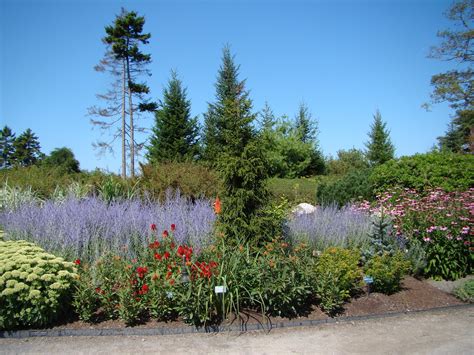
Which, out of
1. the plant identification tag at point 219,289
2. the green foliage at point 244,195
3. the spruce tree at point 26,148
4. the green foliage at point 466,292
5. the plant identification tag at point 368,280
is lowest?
the green foliage at point 466,292

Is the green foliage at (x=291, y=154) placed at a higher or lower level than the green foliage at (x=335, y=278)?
higher

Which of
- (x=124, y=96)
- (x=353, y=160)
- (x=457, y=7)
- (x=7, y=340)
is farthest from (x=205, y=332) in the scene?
(x=353, y=160)

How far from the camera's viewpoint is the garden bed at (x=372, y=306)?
350cm

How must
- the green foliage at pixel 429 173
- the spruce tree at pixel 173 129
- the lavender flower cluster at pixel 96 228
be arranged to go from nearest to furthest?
the lavender flower cluster at pixel 96 228 < the green foliage at pixel 429 173 < the spruce tree at pixel 173 129

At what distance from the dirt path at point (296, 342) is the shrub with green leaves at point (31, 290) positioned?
204mm

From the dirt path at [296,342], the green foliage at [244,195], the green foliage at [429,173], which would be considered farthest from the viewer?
the green foliage at [429,173]

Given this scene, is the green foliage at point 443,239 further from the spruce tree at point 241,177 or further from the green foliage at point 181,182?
the green foliage at point 181,182

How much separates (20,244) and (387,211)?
5.49 meters

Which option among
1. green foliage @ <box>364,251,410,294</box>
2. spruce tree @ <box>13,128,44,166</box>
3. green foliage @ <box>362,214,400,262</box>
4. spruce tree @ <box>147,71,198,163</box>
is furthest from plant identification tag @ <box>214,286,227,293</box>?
spruce tree @ <box>13,128,44,166</box>

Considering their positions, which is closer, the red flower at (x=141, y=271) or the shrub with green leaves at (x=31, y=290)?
the shrub with green leaves at (x=31, y=290)

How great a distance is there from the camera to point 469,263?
528cm

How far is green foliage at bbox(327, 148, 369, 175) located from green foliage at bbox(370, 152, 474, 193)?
18.3 meters

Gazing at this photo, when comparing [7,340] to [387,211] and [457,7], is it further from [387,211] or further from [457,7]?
[457,7]

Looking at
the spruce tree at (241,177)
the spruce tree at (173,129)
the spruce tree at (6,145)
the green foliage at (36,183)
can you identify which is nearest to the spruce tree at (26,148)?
the spruce tree at (6,145)
